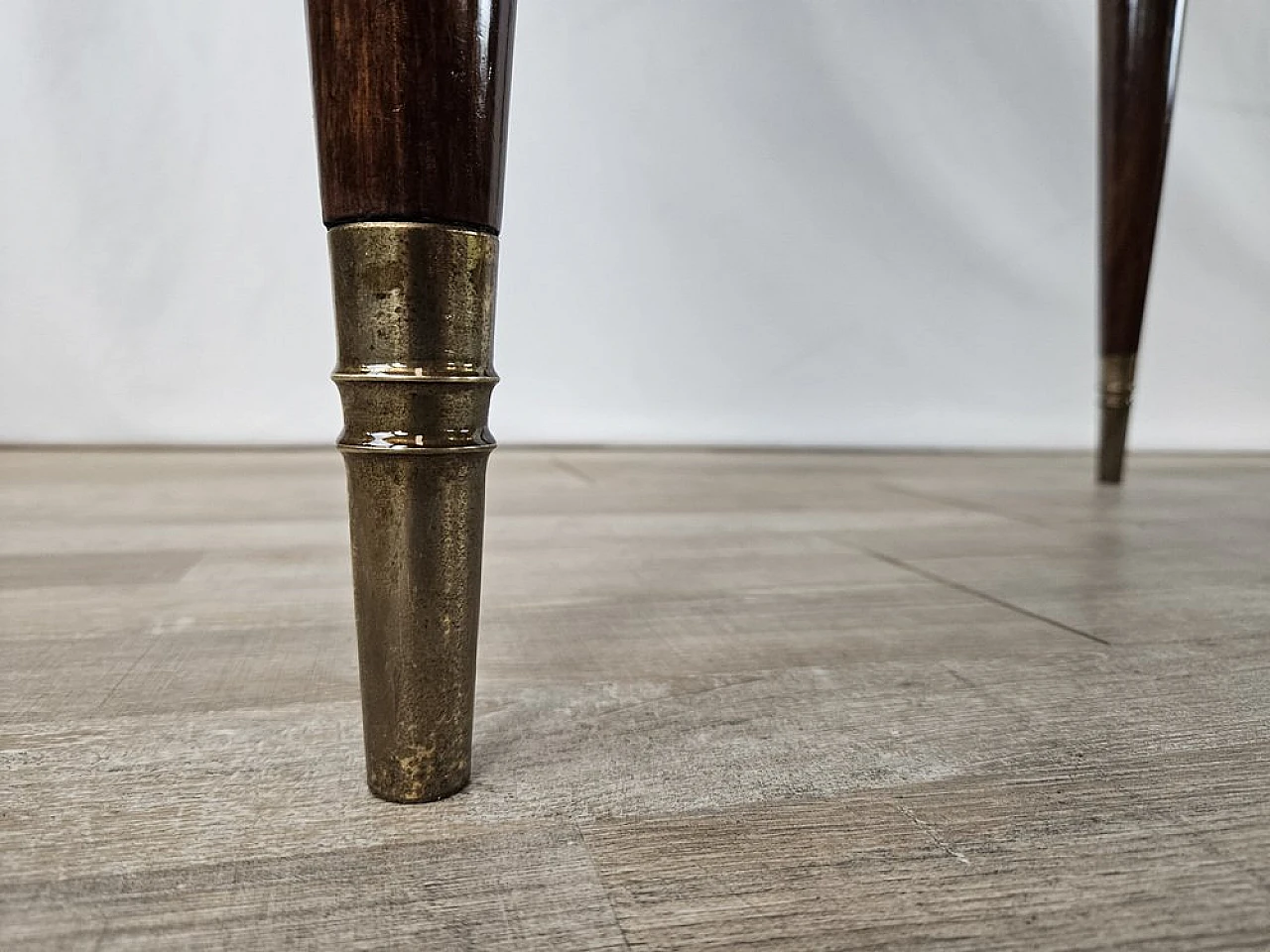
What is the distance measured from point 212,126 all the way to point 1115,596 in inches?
48.9

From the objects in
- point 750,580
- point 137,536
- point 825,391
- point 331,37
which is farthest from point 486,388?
point 825,391

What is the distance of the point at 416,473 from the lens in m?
0.27

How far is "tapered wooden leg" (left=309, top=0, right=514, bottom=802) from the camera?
0.26 meters

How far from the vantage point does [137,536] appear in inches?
28.3

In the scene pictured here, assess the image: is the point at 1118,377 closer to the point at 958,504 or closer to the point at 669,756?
the point at 958,504

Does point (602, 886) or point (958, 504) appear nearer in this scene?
point (602, 886)

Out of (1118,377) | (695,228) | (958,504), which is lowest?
(958,504)

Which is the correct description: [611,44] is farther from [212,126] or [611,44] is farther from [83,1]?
[83,1]

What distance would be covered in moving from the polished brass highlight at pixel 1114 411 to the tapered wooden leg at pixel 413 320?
0.85 m

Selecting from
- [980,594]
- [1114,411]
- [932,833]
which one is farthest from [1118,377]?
[932,833]

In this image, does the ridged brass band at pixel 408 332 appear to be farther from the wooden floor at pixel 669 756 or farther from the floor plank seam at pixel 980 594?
the floor plank seam at pixel 980 594

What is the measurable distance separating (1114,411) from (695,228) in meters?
0.70

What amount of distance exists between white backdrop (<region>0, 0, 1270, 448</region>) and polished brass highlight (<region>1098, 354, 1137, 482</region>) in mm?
509

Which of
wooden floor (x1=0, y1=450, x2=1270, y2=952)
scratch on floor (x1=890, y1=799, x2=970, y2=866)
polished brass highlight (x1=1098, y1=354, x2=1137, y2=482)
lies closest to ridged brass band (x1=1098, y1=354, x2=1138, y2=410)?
polished brass highlight (x1=1098, y1=354, x2=1137, y2=482)
